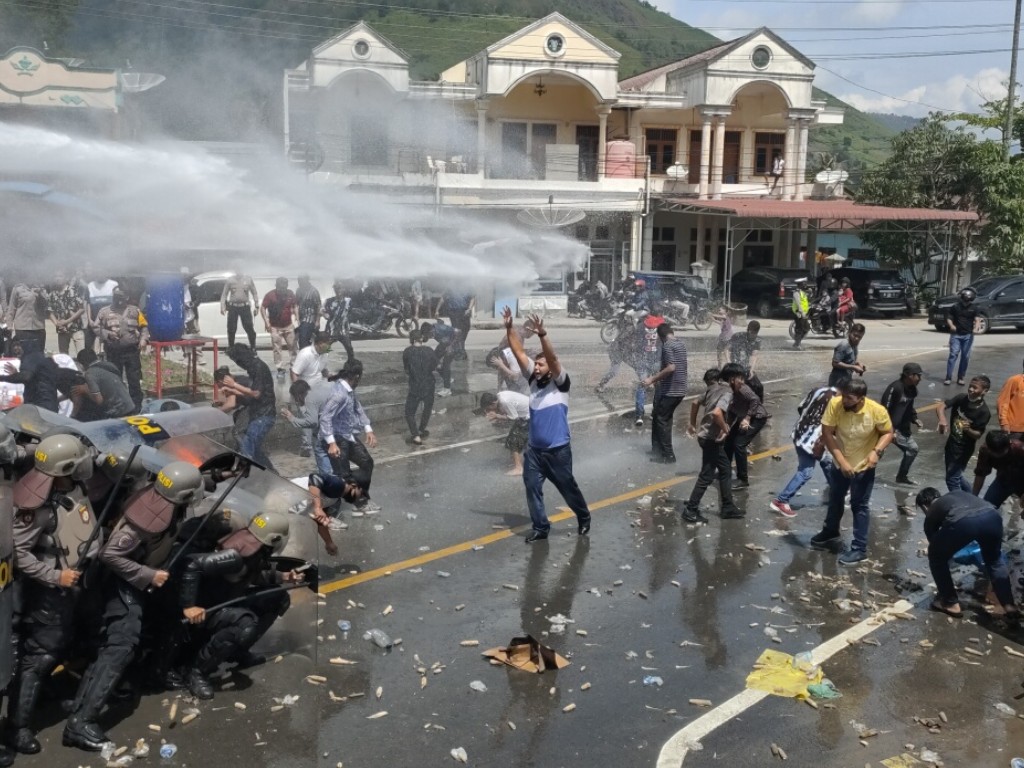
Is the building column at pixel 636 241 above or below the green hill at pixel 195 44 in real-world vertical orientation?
below

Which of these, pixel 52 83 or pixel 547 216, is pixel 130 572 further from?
pixel 547 216

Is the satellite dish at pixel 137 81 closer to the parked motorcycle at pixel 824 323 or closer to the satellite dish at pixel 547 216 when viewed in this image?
the satellite dish at pixel 547 216

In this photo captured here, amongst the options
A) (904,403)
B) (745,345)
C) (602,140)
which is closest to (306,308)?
(745,345)

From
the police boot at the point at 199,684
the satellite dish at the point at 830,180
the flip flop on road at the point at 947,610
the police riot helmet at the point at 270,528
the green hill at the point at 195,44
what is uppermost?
the green hill at the point at 195,44

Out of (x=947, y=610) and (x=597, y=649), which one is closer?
(x=597, y=649)

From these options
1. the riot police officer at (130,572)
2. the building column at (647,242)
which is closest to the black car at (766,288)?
the building column at (647,242)

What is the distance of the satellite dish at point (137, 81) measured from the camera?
72.4 ft

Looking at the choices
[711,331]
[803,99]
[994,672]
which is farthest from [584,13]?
[994,672]

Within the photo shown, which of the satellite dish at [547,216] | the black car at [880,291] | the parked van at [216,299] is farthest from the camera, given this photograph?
the black car at [880,291]

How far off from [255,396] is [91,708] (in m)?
5.10

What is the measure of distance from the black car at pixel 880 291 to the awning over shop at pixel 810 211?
1693 millimetres

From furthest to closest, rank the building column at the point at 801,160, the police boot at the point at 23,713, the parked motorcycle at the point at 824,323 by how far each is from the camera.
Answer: the building column at the point at 801,160 < the parked motorcycle at the point at 824,323 < the police boot at the point at 23,713

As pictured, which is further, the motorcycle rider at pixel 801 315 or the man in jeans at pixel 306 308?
the motorcycle rider at pixel 801 315

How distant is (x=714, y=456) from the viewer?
912 cm
